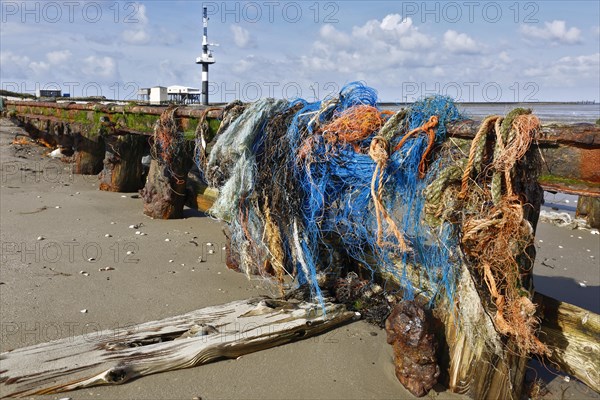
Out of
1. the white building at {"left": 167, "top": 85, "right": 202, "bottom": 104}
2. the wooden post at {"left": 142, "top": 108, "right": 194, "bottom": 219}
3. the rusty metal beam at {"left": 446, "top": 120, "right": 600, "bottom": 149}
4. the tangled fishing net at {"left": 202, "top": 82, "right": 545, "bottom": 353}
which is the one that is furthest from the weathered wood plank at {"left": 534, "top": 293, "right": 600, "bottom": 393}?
the white building at {"left": 167, "top": 85, "right": 202, "bottom": 104}

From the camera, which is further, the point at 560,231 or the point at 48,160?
the point at 48,160

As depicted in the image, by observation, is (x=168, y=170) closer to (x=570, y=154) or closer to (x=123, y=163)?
(x=123, y=163)

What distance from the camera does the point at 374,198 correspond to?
3.45 meters

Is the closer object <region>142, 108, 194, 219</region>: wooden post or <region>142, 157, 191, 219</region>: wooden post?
<region>142, 108, 194, 219</region>: wooden post

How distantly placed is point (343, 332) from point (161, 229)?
3678mm

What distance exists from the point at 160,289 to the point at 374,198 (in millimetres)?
2531

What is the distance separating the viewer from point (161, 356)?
3361 millimetres

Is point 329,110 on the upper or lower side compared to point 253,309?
upper

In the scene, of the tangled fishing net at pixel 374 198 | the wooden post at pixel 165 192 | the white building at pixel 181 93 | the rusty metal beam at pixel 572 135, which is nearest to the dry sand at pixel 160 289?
the wooden post at pixel 165 192

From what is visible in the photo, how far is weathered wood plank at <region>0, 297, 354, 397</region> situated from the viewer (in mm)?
3082

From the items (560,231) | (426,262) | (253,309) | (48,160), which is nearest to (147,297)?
(253,309)

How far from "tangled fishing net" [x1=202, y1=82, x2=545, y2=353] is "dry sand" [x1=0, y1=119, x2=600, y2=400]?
0.59m

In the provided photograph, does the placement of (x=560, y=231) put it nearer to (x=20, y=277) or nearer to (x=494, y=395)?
(x=494, y=395)

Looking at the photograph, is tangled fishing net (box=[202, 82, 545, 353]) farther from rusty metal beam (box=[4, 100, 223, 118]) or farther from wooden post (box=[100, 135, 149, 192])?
wooden post (box=[100, 135, 149, 192])
